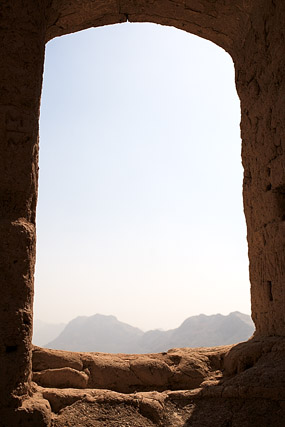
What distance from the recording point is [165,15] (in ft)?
16.7

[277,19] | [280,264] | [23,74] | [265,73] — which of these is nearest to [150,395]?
[280,264]

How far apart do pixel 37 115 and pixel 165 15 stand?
262 centimetres

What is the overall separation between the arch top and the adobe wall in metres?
0.01

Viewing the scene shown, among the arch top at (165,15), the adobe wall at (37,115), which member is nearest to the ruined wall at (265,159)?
the adobe wall at (37,115)

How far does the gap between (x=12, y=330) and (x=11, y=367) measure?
0.26 metres

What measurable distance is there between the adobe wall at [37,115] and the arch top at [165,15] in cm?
1

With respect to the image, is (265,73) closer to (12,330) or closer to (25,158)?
(25,158)

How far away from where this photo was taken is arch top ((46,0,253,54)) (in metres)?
4.62

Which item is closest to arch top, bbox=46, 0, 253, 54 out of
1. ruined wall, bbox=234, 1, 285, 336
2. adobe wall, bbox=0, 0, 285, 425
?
adobe wall, bbox=0, 0, 285, 425

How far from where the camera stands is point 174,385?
423 cm

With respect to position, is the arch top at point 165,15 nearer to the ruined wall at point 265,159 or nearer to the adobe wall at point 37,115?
the adobe wall at point 37,115

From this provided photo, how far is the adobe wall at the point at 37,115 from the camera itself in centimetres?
303

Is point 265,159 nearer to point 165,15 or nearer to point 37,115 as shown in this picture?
point 165,15

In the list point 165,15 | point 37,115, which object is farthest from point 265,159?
point 37,115
